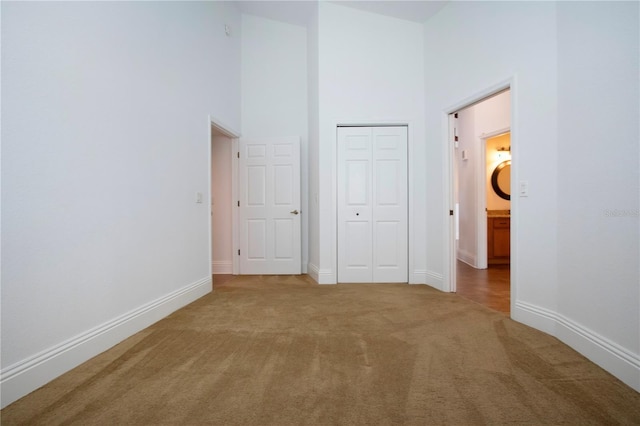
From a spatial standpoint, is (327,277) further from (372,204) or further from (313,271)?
(372,204)

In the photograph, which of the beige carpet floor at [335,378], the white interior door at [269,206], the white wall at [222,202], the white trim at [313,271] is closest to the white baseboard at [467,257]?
the beige carpet floor at [335,378]

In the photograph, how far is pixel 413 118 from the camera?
395 cm

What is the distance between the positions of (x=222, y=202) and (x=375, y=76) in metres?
2.88

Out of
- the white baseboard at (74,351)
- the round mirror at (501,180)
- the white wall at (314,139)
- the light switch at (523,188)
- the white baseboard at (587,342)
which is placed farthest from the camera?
the round mirror at (501,180)

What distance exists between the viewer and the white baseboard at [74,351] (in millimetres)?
1514

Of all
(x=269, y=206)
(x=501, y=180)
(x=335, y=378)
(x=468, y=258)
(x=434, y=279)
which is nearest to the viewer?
(x=335, y=378)

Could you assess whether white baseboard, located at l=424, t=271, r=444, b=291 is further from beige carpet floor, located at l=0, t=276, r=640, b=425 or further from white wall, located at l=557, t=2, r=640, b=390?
white wall, located at l=557, t=2, r=640, b=390

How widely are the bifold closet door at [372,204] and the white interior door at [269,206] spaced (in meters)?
0.87

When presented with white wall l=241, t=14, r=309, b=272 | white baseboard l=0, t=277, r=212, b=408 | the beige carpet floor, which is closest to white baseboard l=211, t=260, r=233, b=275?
white wall l=241, t=14, r=309, b=272

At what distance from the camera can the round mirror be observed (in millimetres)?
5527

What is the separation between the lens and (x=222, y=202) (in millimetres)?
4754

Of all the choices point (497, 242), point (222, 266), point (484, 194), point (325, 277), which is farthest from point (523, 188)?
point (222, 266)

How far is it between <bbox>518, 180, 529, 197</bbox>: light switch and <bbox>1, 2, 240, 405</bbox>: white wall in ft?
10.3

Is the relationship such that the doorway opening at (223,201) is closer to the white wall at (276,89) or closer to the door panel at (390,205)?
the white wall at (276,89)
